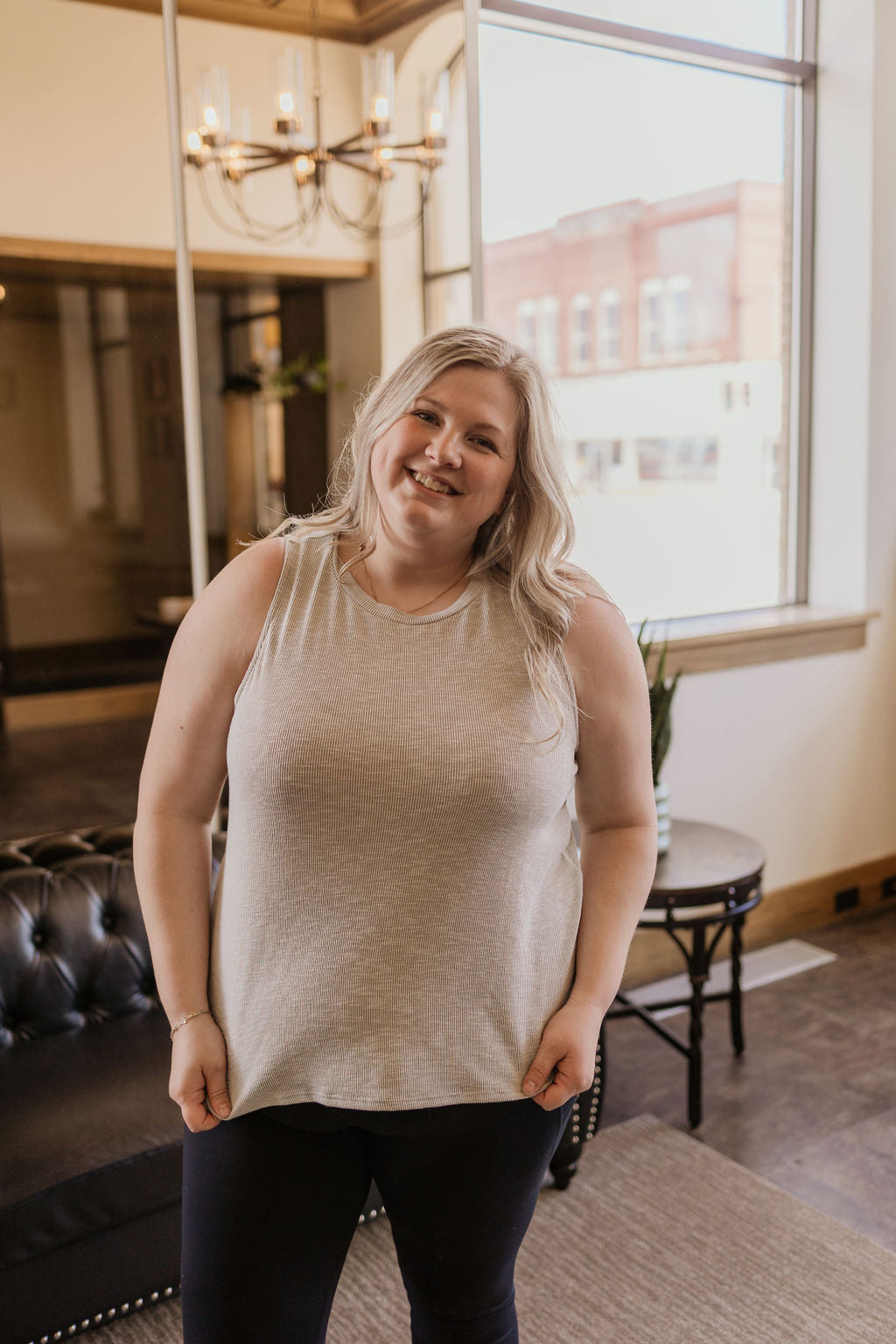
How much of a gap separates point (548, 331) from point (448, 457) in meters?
2.47

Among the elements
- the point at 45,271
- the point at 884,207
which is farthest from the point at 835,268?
the point at 45,271

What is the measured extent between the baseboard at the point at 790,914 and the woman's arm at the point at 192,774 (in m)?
2.28

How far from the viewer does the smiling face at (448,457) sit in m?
1.19

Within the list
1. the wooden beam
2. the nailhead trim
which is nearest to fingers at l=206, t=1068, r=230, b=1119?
the nailhead trim

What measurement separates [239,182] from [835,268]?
208 centimetres

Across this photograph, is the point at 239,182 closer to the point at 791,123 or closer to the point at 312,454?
the point at 312,454

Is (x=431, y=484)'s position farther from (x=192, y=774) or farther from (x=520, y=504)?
(x=192, y=774)

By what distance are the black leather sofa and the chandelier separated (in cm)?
153

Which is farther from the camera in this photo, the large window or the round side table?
the large window

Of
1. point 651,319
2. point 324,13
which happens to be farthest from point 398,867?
point 651,319

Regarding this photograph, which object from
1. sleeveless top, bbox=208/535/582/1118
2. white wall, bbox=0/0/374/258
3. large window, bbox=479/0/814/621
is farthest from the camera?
large window, bbox=479/0/814/621

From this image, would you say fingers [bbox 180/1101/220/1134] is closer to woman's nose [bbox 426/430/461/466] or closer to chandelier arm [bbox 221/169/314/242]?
woman's nose [bbox 426/430/461/466]

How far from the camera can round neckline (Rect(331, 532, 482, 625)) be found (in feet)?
3.90

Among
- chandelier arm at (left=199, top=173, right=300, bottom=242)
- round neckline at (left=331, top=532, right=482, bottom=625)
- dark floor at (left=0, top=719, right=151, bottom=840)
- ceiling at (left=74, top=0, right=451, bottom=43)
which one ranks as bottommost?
dark floor at (left=0, top=719, right=151, bottom=840)
